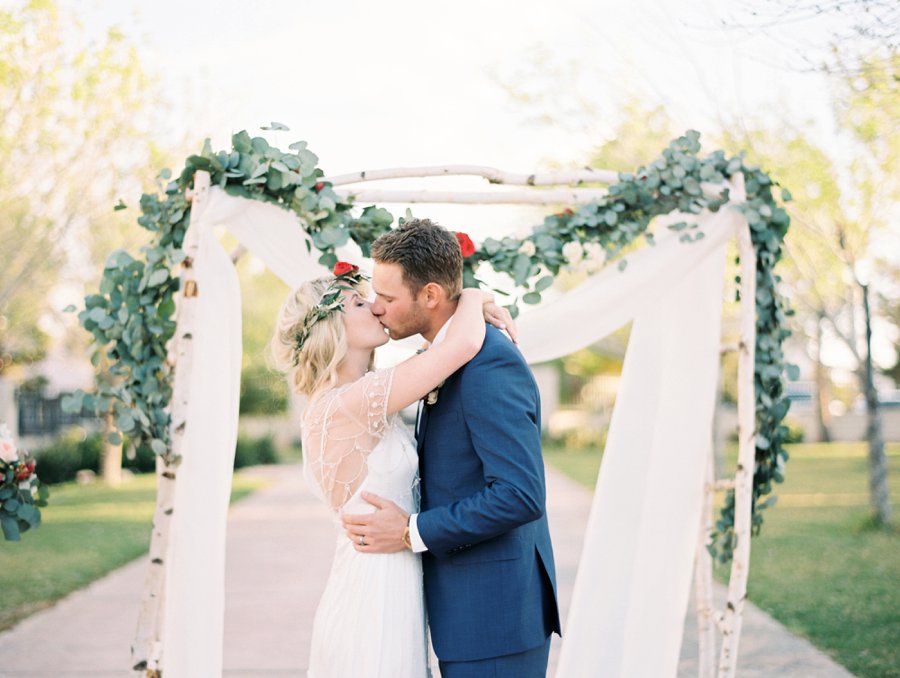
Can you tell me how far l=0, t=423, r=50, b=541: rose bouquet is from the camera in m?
3.67

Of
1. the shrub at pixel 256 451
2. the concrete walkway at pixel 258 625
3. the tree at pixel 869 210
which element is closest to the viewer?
the concrete walkway at pixel 258 625

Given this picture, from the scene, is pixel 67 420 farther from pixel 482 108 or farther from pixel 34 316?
pixel 482 108

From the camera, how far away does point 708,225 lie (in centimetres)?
396

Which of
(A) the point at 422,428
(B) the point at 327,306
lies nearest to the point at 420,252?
(B) the point at 327,306

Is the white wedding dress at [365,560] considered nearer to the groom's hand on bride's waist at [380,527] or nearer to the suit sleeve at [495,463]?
the groom's hand on bride's waist at [380,527]

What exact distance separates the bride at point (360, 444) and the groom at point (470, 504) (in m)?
0.06

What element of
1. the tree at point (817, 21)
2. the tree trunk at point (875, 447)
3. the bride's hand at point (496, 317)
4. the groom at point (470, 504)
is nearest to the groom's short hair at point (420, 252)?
the groom at point (470, 504)

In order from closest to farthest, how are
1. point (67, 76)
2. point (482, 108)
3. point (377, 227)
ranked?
1. point (377, 227)
2. point (67, 76)
3. point (482, 108)

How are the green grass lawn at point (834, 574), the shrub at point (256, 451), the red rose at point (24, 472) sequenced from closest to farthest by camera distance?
the red rose at point (24, 472), the green grass lawn at point (834, 574), the shrub at point (256, 451)

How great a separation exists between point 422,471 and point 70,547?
334 inches

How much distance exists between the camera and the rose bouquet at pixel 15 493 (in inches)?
144

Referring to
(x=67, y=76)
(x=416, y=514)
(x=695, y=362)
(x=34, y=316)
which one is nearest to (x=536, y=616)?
(x=416, y=514)

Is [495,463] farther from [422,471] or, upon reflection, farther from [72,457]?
[72,457]

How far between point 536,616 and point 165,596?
149 cm
